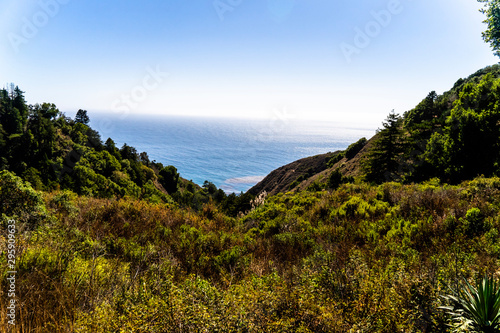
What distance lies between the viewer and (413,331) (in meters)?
2.62

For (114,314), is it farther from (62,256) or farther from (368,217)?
(368,217)

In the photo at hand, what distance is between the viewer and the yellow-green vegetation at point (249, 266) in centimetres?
251

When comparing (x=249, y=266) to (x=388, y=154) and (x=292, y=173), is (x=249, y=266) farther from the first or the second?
(x=292, y=173)

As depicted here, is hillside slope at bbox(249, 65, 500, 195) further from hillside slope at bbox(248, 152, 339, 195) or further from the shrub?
hillside slope at bbox(248, 152, 339, 195)

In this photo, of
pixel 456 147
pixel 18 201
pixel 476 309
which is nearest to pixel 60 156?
pixel 18 201

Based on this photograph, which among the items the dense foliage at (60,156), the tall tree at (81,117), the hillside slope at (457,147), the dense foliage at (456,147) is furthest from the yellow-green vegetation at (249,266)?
the tall tree at (81,117)

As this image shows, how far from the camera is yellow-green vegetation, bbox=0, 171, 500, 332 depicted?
2508 millimetres

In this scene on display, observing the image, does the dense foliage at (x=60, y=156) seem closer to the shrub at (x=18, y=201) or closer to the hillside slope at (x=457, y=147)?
the hillside slope at (x=457, y=147)

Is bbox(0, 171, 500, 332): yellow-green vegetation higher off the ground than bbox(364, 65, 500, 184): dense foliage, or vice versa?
bbox(364, 65, 500, 184): dense foliage

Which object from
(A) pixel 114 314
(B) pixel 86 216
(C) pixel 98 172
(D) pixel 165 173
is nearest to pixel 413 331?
(A) pixel 114 314

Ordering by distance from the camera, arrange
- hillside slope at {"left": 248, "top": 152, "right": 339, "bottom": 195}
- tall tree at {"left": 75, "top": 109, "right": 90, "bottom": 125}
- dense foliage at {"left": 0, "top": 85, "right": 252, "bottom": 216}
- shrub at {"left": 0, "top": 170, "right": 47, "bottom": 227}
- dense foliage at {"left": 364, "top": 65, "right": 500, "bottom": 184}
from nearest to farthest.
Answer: shrub at {"left": 0, "top": 170, "right": 47, "bottom": 227} < dense foliage at {"left": 364, "top": 65, "right": 500, "bottom": 184} < dense foliage at {"left": 0, "top": 85, "right": 252, "bottom": 216} < hillside slope at {"left": 248, "top": 152, "right": 339, "bottom": 195} < tall tree at {"left": 75, "top": 109, "right": 90, "bottom": 125}

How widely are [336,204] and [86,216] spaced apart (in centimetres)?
1011

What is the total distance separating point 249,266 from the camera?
4.99 metres

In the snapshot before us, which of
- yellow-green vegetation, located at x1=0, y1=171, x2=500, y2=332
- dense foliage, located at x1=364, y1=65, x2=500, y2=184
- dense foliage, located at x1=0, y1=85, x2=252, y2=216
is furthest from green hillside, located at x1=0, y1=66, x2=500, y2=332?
dense foliage, located at x1=0, y1=85, x2=252, y2=216
